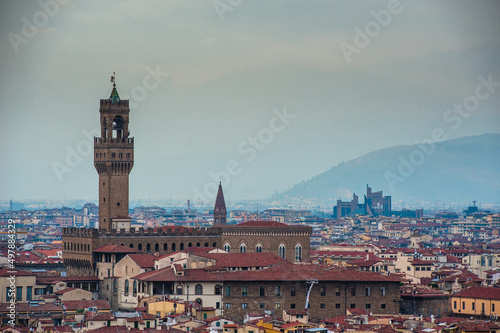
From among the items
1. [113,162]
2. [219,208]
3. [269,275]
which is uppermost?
[113,162]

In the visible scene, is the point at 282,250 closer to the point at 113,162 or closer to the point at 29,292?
the point at 113,162

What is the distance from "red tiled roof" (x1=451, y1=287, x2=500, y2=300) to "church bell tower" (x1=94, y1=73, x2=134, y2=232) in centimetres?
2719

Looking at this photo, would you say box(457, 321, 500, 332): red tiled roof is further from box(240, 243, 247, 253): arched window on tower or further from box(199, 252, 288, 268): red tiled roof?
box(240, 243, 247, 253): arched window on tower

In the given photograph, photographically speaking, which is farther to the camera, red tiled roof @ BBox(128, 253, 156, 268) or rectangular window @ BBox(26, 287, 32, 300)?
red tiled roof @ BBox(128, 253, 156, 268)

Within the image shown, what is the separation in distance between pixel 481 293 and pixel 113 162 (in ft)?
103

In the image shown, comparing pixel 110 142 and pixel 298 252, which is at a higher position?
pixel 110 142

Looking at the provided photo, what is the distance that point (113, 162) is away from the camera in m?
87.9

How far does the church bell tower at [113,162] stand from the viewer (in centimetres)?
8727

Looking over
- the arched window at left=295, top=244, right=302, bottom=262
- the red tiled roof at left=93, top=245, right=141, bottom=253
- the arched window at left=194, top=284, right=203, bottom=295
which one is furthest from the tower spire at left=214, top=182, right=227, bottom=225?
the arched window at left=194, top=284, right=203, bottom=295

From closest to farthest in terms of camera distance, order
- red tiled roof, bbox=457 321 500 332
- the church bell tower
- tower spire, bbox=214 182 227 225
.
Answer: red tiled roof, bbox=457 321 500 332
the church bell tower
tower spire, bbox=214 182 227 225

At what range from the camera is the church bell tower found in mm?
87269

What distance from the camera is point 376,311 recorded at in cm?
6544

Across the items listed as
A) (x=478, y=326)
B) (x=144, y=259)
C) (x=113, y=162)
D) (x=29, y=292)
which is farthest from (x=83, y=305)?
(x=113, y=162)

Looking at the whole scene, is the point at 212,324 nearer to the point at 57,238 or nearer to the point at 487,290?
the point at 487,290
